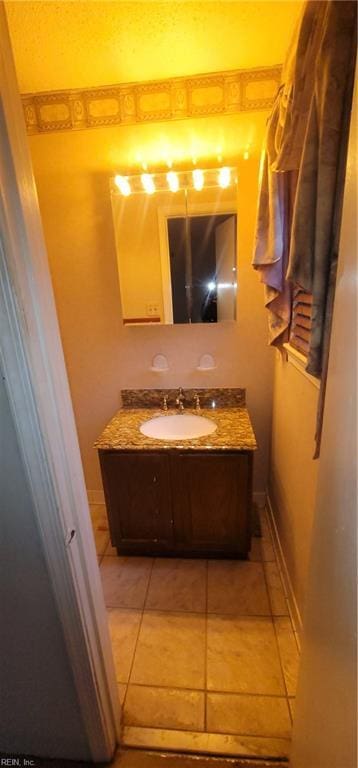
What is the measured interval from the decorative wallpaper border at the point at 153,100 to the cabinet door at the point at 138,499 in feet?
5.49

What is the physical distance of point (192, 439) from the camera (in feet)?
4.99

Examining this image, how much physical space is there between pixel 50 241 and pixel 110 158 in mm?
543

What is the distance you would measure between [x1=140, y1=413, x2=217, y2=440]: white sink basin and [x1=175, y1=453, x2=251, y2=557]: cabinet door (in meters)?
0.26

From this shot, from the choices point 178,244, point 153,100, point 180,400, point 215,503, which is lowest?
point 215,503

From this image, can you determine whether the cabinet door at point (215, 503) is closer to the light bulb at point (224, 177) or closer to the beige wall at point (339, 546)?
the beige wall at point (339, 546)

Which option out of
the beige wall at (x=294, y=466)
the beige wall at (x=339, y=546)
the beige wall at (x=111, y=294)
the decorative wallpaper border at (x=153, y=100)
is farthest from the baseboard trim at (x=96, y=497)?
the decorative wallpaper border at (x=153, y=100)

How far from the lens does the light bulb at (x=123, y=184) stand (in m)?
1.59

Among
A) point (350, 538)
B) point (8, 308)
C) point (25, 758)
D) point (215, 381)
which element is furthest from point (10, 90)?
point (25, 758)

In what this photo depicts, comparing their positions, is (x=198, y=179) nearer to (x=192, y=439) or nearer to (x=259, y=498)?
(x=192, y=439)

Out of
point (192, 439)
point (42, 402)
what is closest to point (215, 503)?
point (192, 439)

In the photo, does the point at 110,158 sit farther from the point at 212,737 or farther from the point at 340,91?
the point at 212,737

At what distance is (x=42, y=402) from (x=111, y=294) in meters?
1.33

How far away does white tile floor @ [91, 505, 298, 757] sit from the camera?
A: 1016mm

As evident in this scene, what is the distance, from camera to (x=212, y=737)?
100 centimetres
